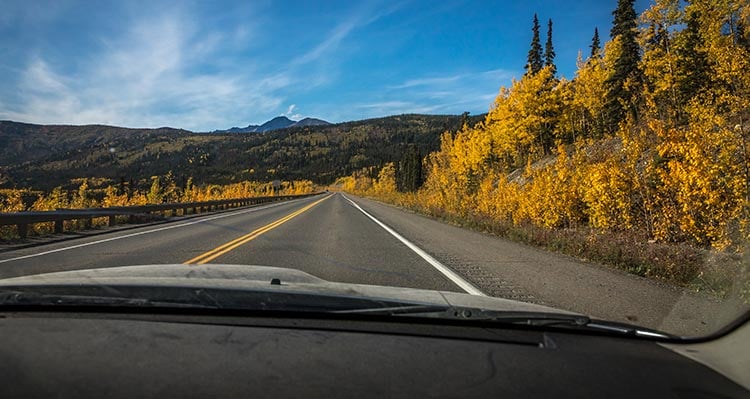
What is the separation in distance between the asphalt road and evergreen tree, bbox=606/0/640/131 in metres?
37.2

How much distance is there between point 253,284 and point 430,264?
17.4ft

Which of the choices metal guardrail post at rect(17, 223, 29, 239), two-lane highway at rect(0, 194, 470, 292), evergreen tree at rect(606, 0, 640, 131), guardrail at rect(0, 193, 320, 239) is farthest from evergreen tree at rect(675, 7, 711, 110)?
metal guardrail post at rect(17, 223, 29, 239)

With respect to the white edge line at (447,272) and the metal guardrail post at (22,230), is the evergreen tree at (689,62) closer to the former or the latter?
the white edge line at (447,272)

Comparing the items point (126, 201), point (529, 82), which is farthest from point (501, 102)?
point (126, 201)

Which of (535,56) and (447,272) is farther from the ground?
(535,56)

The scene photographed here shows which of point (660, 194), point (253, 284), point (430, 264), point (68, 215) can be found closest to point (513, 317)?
point (253, 284)

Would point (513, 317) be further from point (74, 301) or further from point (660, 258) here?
point (660, 258)

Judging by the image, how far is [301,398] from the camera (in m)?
1.68

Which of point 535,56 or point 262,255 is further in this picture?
point 535,56

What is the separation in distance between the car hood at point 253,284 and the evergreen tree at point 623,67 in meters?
44.3

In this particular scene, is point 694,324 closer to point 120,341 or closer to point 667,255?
point 667,255

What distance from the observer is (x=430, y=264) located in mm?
8047

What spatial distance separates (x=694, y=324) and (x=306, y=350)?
4046 millimetres

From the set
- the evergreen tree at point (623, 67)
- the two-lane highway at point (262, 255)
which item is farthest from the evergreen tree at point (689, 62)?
the two-lane highway at point (262, 255)
